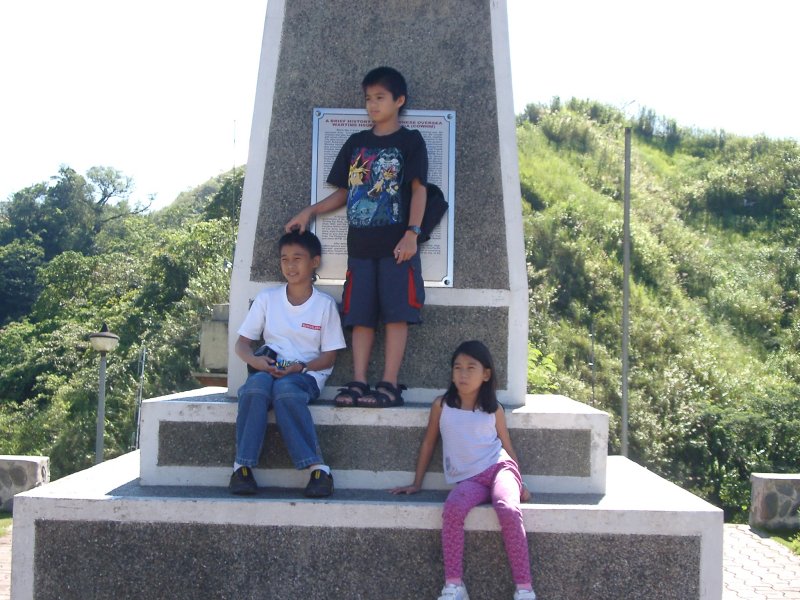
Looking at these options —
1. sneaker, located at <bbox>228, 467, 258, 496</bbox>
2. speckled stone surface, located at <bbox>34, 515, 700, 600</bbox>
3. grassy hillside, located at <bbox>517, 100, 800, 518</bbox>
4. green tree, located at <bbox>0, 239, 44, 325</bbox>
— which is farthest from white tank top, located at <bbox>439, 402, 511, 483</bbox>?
green tree, located at <bbox>0, 239, 44, 325</bbox>

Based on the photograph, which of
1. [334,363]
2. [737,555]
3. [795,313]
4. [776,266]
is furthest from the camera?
[776,266]

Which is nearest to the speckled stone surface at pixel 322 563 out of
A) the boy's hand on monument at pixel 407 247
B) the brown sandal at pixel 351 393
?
the brown sandal at pixel 351 393

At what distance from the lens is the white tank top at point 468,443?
426 cm

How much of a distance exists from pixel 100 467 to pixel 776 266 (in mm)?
29458

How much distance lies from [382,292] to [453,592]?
1619mm

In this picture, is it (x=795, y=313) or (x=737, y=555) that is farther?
(x=795, y=313)

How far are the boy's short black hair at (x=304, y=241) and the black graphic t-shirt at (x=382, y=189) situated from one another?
199 mm

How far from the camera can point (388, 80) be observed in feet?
16.4

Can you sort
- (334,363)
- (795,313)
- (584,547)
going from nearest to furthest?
Answer: (584,547) → (334,363) → (795,313)

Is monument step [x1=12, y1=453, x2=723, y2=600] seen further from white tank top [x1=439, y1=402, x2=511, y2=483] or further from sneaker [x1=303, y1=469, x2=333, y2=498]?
white tank top [x1=439, y1=402, x2=511, y2=483]

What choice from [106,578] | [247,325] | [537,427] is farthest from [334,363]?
[106,578]

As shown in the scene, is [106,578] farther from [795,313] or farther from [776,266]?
[776,266]

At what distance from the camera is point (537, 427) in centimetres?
461

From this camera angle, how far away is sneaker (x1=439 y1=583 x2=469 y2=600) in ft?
12.8
